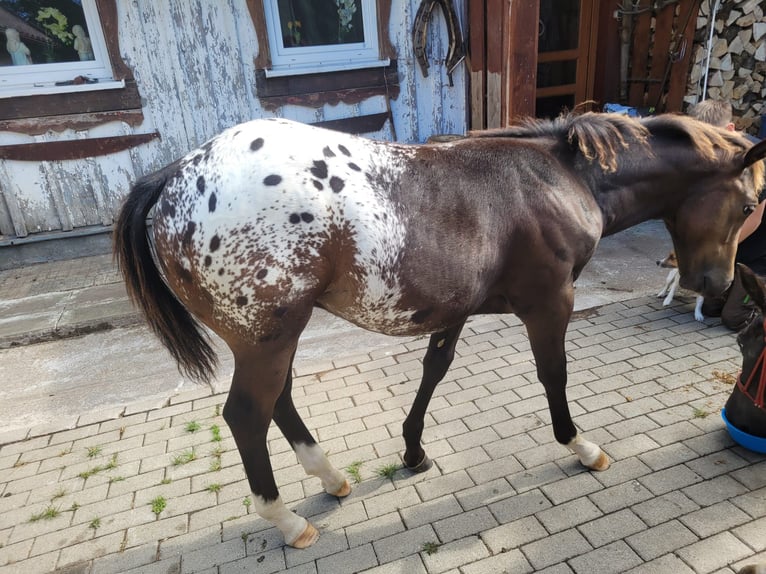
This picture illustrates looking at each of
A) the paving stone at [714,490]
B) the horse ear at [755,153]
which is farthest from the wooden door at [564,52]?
the paving stone at [714,490]

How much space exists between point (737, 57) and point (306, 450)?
6.90m

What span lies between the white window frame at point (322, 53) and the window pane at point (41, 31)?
1905 millimetres

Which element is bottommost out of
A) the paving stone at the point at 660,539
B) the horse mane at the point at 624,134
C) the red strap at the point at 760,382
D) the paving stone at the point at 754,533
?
the paving stone at the point at 660,539

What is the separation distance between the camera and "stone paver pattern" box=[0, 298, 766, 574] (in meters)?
2.20

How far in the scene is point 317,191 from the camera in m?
1.80

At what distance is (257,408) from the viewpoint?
1.99 metres

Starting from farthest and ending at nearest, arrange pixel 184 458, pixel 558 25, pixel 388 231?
pixel 558 25, pixel 184 458, pixel 388 231

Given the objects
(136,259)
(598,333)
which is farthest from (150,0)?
(598,333)

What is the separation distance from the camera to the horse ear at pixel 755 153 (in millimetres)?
2049

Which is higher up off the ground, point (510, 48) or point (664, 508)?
point (510, 48)

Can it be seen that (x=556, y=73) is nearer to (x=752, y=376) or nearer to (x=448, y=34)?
(x=448, y=34)

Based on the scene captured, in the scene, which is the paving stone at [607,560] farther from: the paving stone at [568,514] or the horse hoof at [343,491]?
the horse hoof at [343,491]

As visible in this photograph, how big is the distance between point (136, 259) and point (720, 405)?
323 cm

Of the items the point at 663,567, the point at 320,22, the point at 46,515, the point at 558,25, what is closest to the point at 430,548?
the point at 663,567
